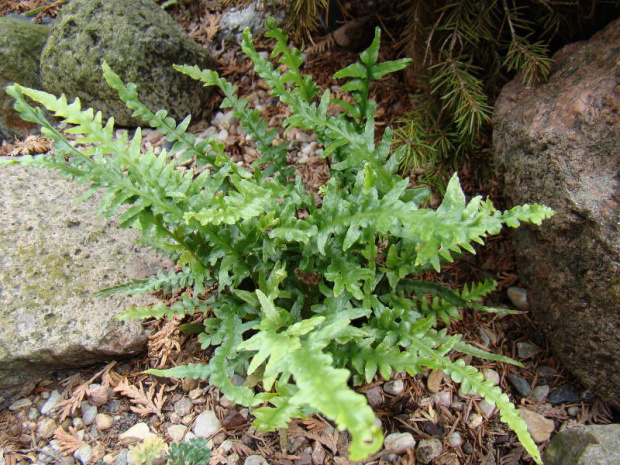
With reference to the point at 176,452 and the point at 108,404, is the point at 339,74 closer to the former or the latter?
the point at 176,452

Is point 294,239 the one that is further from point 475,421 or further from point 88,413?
point 88,413

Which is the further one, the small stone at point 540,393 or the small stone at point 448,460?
the small stone at point 540,393

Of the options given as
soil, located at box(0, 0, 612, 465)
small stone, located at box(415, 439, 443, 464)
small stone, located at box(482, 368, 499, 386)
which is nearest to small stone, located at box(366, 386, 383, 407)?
soil, located at box(0, 0, 612, 465)

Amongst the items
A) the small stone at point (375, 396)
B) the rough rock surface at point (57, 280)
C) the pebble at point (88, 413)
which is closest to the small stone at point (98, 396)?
the pebble at point (88, 413)

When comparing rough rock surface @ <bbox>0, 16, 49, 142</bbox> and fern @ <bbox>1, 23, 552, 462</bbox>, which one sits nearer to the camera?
fern @ <bbox>1, 23, 552, 462</bbox>

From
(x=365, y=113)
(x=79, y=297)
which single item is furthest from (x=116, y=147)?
(x=365, y=113)

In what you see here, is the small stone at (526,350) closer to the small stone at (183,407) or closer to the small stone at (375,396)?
the small stone at (375,396)

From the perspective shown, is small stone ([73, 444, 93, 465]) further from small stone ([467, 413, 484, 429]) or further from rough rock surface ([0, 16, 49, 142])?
rough rock surface ([0, 16, 49, 142])
